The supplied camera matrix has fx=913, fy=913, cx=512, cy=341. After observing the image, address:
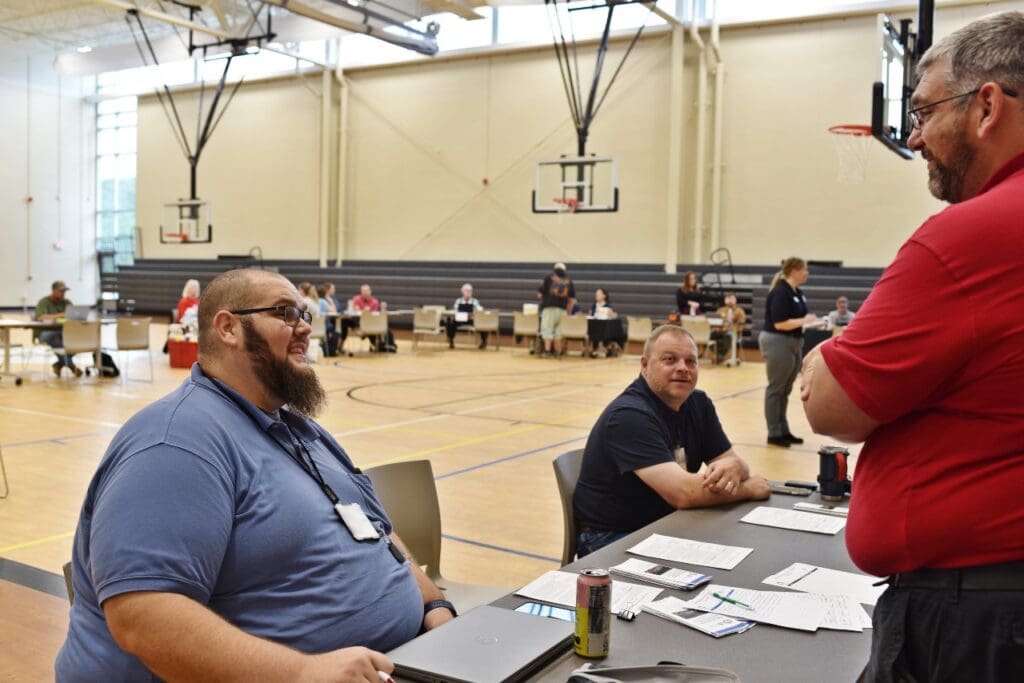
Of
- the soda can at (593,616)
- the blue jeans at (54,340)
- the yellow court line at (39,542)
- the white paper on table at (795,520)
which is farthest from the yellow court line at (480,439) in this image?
the blue jeans at (54,340)

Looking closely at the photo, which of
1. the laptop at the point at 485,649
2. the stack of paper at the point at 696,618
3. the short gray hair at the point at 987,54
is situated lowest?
the stack of paper at the point at 696,618

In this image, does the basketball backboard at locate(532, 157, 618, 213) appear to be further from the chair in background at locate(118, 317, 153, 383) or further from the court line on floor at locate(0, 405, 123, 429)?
the court line on floor at locate(0, 405, 123, 429)

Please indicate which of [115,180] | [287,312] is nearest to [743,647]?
[287,312]

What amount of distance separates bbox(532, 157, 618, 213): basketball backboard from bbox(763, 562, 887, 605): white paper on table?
14145mm

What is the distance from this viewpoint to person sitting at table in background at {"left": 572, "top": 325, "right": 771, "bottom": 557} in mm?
3150

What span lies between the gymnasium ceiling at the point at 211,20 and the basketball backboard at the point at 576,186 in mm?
3648

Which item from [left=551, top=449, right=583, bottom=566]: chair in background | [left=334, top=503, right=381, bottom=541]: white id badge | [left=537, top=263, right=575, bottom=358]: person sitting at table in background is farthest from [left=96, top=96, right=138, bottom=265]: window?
[left=334, top=503, right=381, bottom=541]: white id badge

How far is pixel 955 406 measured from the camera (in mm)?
1361

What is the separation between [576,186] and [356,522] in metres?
15.9

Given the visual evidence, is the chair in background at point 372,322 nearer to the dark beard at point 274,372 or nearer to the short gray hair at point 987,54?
the dark beard at point 274,372

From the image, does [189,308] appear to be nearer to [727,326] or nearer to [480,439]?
[480,439]

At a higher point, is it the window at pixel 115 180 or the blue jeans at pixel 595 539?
the window at pixel 115 180

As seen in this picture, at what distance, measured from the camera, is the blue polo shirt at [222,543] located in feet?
5.43

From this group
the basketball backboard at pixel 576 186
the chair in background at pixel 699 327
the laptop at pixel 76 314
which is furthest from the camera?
the basketball backboard at pixel 576 186
